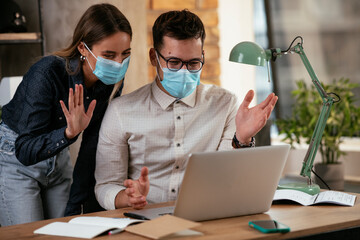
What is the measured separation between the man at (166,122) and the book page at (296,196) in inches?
13.7

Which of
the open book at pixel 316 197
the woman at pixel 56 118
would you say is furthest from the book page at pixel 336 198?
the woman at pixel 56 118

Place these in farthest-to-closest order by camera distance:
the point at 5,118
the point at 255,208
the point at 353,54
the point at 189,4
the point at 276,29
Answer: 1. the point at 276,29
2. the point at 353,54
3. the point at 189,4
4. the point at 5,118
5. the point at 255,208

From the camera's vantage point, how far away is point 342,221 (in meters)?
1.44

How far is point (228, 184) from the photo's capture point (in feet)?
4.76

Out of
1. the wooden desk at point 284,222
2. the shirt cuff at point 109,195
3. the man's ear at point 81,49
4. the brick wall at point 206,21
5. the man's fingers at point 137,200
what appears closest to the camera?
the wooden desk at point 284,222

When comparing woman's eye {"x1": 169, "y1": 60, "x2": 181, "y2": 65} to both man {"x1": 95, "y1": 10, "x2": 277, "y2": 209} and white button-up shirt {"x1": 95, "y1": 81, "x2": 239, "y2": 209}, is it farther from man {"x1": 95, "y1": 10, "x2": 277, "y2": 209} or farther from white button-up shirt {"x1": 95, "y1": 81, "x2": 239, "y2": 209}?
white button-up shirt {"x1": 95, "y1": 81, "x2": 239, "y2": 209}

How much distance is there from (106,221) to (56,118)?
0.83 m

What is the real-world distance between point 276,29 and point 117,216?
12.4 ft

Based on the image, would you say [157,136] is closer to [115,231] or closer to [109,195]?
[109,195]

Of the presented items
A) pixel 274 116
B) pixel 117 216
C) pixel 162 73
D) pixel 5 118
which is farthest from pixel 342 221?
pixel 274 116

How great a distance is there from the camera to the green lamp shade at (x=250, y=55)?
1770 mm

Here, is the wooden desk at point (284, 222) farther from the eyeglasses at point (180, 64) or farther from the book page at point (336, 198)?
the eyeglasses at point (180, 64)

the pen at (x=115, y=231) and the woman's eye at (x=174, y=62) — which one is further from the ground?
the woman's eye at (x=174, y=62)

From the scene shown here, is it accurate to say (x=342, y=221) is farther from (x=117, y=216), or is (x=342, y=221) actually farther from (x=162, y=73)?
(x=162, y=73)
